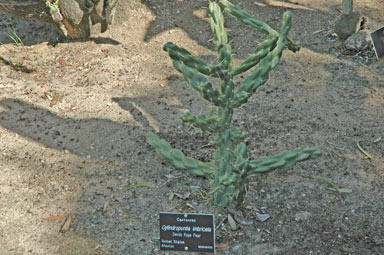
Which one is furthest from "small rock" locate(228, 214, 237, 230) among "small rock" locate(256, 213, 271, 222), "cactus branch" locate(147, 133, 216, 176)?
"cactus branch" locate(147, 133, 216, 176)

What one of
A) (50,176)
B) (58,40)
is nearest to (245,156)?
(50,176)

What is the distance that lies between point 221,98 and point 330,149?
1.06m

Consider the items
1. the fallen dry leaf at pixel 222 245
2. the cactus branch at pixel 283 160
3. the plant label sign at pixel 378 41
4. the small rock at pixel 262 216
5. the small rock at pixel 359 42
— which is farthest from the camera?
the small rock at pixel 359 42

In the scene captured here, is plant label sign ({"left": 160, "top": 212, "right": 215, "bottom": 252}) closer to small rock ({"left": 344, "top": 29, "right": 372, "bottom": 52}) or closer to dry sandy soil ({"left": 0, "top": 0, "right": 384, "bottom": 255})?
dry sandy soil ({"left": 0, "top": 0, "right": 384, "bottom": 255})

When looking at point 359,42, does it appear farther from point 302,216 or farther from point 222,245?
point 222,245

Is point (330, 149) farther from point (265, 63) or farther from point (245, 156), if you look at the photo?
point (265, 63)

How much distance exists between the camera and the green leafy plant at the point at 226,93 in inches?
86.7

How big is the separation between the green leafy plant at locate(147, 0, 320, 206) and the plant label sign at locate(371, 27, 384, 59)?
4.75 feet

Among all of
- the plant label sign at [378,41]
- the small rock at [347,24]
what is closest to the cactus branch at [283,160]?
the plant label sign at [378,41]

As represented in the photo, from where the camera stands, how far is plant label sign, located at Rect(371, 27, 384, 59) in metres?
3.65

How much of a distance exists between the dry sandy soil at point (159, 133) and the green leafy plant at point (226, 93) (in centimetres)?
29

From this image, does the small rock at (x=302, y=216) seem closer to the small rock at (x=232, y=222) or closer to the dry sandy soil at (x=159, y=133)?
the dry sandy soil at (x=159, y=133)

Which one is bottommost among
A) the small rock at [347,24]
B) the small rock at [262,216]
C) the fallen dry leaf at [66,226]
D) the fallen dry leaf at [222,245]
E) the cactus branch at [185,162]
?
the fallen dry leaf at [222,245]

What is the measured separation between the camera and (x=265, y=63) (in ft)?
7.52
